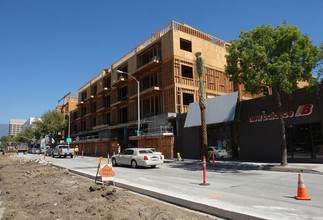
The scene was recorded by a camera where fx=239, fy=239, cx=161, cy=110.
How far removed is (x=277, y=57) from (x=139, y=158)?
1174 centimetres

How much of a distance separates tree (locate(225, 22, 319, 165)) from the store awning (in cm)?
462

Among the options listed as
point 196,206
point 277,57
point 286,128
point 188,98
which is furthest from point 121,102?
point 196,206

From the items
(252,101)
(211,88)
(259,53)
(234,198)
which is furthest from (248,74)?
(211,88)

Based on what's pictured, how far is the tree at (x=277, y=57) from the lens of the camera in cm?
1505

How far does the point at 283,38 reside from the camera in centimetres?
1585

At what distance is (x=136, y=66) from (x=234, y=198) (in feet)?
101

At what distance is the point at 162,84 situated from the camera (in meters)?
31.1

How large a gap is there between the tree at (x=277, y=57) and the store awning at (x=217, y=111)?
182 inches

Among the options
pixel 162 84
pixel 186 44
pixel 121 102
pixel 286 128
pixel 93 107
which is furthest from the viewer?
pixel 93 107

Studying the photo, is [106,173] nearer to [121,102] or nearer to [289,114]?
[289,114]

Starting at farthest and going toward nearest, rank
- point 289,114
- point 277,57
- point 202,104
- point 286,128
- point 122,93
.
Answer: point 122,93 → point 202,104 → point 286,128 → point 289,114 → point 277,57

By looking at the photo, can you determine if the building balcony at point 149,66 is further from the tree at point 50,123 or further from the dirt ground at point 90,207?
the tree at point 50,123

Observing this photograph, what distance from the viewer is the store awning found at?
2155cm

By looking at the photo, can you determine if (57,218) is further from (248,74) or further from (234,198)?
(248,74)
